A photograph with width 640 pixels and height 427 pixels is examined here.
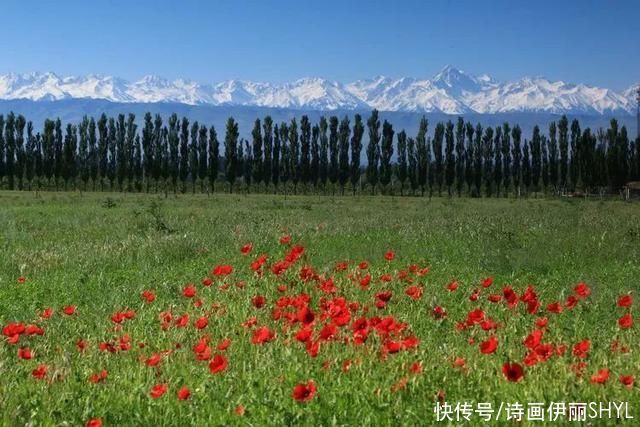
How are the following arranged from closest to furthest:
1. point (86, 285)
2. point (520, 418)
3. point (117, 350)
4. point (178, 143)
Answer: point (520, 418) → point (117, 350) → point (86, 285) → point (178, 143)

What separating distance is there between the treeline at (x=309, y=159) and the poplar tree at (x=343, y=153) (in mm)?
154

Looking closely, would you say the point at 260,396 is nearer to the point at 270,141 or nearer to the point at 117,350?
the point at 117,350

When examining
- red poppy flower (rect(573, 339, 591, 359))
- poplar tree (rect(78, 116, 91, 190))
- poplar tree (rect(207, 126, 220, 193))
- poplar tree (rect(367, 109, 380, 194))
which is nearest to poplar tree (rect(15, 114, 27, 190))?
poplar tree (rect(78, 116, 91, 190))

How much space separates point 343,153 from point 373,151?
5.73 meters

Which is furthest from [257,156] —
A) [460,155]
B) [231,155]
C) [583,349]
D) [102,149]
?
[583,349]

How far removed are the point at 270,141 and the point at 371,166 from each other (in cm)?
1635

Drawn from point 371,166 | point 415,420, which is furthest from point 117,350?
point 371,166

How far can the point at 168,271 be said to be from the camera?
10.5 metres

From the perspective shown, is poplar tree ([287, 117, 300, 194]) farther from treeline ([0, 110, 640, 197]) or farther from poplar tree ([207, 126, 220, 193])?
poplar tree ([207, 126, 220, 193])

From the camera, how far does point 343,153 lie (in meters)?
108

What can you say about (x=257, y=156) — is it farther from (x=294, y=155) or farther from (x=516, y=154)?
(x=516, y=154)

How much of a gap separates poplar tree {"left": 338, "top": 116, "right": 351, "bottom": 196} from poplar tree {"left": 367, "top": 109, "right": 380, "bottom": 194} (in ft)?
12.5

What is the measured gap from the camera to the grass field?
4234mm

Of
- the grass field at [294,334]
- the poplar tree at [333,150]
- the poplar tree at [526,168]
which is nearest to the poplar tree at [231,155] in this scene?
the poplar tree at [333,150]
